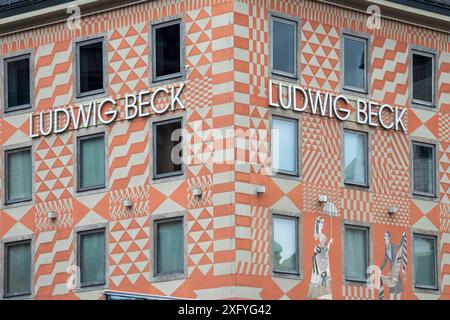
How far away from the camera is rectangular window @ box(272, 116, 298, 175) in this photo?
173 ft

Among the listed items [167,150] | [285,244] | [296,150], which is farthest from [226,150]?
[285,244]

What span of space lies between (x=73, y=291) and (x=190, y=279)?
19.9 ft

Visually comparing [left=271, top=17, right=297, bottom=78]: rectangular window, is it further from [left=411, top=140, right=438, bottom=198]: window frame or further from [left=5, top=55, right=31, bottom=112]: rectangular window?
[left=5, top=55, right=31, bottom=112]: rectangular window

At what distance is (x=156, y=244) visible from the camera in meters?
53.2

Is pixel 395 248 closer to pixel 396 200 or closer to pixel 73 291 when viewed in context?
pixel 396 200

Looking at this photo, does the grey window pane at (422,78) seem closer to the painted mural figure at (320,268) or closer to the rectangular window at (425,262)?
the rectangular window at (425,262)

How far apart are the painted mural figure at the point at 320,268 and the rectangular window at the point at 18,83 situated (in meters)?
13.4

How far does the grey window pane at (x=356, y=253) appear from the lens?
54.9 m

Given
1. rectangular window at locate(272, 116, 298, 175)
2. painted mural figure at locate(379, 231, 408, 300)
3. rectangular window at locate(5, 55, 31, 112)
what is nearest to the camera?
rectangular window at locate(272, 116, 298, 175)

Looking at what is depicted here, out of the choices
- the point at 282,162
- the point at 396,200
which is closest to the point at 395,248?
the point at 396,200

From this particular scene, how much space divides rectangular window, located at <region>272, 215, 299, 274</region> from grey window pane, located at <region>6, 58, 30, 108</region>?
1257 centimetres

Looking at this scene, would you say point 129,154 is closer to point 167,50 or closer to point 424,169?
point 167,50

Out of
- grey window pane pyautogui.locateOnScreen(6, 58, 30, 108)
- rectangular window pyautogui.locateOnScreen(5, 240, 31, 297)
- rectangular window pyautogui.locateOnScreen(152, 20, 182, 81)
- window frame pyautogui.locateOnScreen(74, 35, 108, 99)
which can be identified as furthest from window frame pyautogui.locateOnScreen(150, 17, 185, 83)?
rectangular window pyautogui.locateOnScreen(5, 240, 31, 297)

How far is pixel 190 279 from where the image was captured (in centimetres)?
5159
